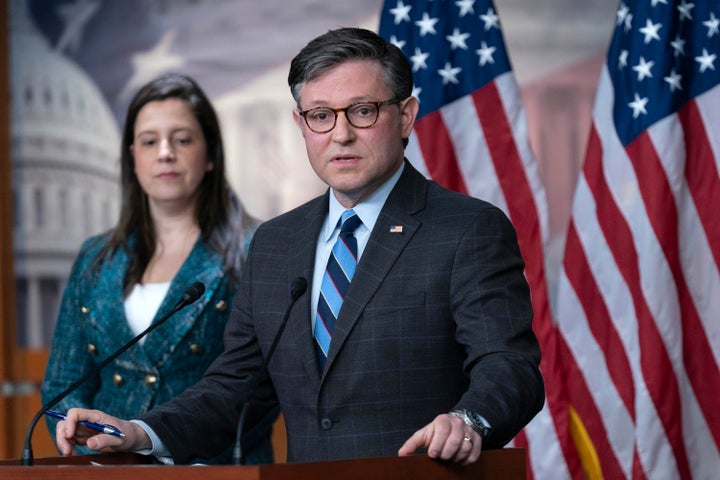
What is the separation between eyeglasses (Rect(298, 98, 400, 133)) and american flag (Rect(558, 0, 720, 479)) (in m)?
1.51

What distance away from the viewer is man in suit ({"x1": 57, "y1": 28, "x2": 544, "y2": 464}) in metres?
2.34

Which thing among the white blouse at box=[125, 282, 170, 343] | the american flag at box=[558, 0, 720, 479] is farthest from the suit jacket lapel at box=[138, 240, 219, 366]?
the american flag at box=[558, 0, 720, 479]

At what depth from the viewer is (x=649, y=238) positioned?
146 inches

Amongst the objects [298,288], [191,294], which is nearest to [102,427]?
[191,294]

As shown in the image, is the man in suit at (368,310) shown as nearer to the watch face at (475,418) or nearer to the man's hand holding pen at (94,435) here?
the man's hand holding pen at (94,435)

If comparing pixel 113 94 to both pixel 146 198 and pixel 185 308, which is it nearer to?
pixel 146 198

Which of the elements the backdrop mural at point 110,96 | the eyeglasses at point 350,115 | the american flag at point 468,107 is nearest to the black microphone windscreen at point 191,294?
the eyeglasses at point 350,115

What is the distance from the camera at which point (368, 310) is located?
7.91 ft

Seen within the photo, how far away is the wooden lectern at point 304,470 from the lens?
1.74 m

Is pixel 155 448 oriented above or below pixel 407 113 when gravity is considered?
below

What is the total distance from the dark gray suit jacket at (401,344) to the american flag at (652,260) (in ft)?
4.57

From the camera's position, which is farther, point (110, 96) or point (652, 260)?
point (110, 96)

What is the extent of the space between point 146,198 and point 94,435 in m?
1.61

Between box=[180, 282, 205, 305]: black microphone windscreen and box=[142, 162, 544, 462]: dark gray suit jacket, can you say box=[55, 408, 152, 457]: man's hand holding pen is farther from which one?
box=[180, 282, 205, 305]: black microphone windscreen
